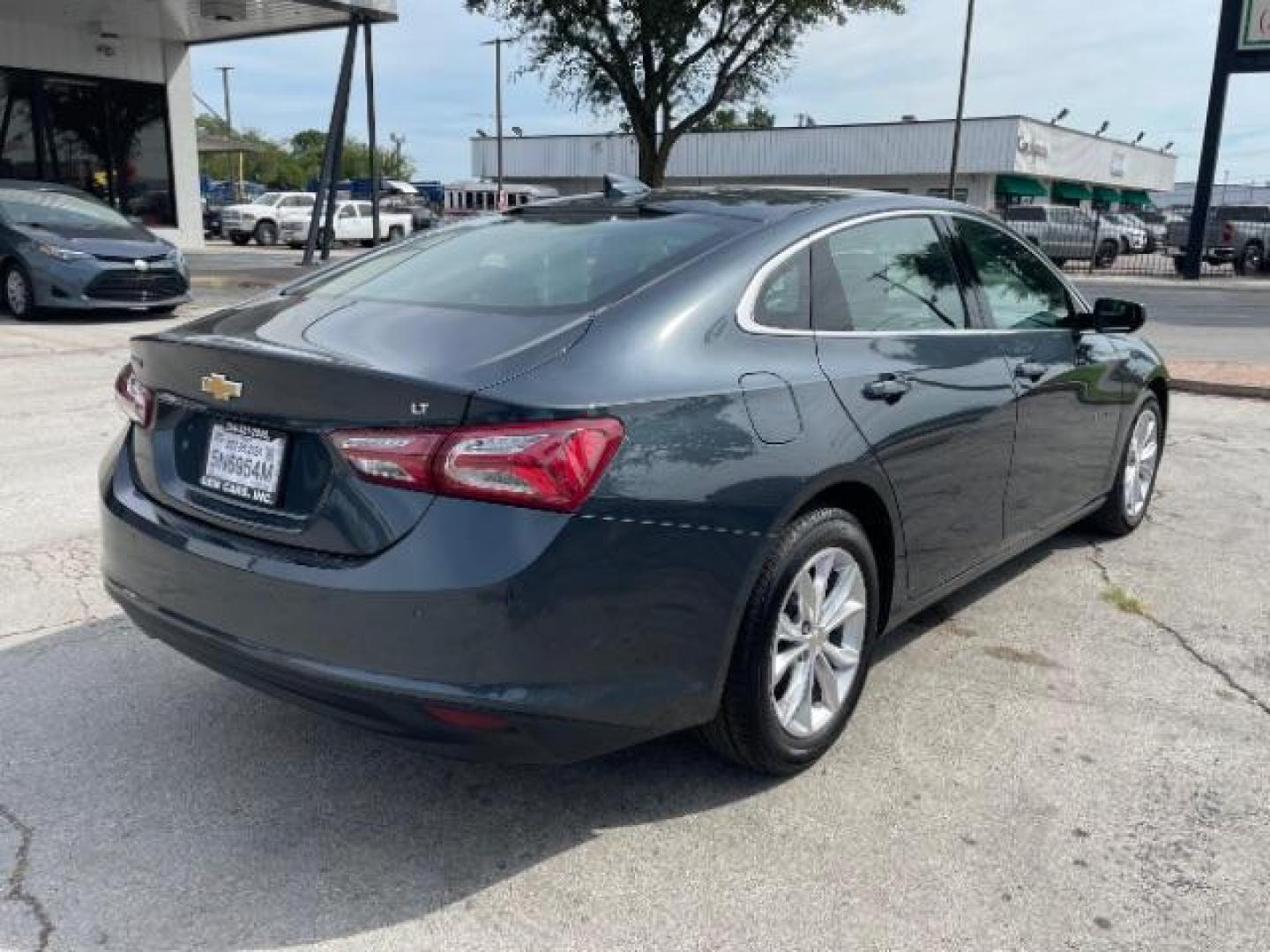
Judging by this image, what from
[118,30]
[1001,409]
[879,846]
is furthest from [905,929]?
[118,30]

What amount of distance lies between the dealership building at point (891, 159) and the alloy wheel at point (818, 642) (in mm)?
48661

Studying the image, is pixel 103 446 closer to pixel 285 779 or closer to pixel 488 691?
pixel 285 779

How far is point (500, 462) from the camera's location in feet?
7.85

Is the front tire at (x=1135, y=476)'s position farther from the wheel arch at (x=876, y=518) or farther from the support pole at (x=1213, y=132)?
the support pole at (x=1213, y=132)

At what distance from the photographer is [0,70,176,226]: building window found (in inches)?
862

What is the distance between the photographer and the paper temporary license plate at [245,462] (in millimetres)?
2658

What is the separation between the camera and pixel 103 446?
22.3 ft

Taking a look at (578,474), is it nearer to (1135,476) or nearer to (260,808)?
(260,808)

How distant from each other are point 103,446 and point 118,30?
773 inches

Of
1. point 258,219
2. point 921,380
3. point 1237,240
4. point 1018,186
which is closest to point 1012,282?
point 921,380

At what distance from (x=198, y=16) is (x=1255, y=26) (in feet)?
72.2

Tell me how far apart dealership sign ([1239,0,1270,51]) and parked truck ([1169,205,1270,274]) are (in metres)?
5.89

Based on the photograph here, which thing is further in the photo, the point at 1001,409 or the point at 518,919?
the point at 1001,409

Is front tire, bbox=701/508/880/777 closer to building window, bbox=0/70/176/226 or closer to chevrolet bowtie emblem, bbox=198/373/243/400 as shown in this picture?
chevrolet bowtie emblem, bbox=198/373/243/400
